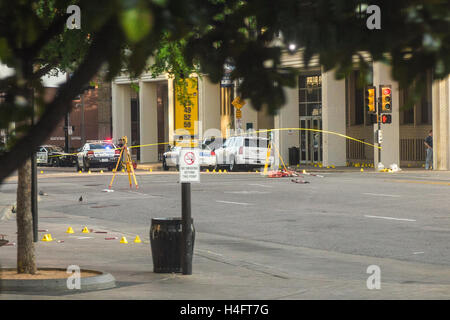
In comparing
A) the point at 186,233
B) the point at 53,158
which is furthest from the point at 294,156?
the point at 186,233

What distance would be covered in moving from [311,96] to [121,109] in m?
17.6

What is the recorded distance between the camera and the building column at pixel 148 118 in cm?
5762

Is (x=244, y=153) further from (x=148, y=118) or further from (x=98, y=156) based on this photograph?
(x=148, y=118)

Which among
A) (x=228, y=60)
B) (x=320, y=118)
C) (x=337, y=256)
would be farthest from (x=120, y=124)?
(x=228, y=60)

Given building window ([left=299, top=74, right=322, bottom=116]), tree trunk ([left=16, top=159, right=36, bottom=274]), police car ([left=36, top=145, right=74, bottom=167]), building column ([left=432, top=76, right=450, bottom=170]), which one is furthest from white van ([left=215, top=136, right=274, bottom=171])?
tree trunk ([left=16, top=159, right=36, bottom=274])

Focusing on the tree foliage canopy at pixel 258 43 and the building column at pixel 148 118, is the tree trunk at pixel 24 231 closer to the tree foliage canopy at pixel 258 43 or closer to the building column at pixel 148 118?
the tree foliage canopy at pixel 258 43

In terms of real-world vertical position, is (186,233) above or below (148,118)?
below

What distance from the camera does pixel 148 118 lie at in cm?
5809

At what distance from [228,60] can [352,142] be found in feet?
146

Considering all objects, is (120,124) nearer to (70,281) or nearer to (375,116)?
(375,116)

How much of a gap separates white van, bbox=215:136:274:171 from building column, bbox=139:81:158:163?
18100 mm

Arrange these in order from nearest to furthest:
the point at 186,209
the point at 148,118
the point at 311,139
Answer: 1. the point at 186,209
2. the point at 311,139
3. the point at 148,118

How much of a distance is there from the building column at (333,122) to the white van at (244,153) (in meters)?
5.20

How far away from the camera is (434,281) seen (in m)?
10.5
